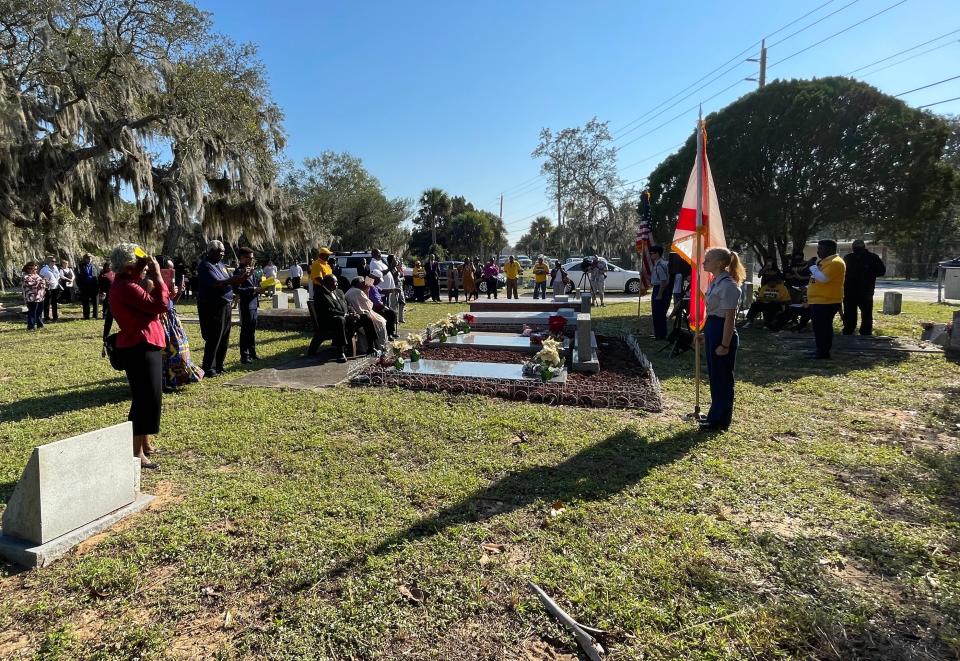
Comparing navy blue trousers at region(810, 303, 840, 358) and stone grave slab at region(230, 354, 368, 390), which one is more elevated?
navy blue trousers at region(810, 303, 840, 358)

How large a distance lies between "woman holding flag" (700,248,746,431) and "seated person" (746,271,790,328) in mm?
6870

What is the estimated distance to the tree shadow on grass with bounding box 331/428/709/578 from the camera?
10.0ft

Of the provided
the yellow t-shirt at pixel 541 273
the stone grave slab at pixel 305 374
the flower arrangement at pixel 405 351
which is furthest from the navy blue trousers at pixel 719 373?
the yellow t-shirt at pixel 541 273

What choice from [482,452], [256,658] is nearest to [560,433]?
[482,452]

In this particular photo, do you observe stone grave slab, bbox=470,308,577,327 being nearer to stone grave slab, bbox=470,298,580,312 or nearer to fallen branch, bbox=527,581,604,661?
stone grave slab, bbox=470,298,580,312

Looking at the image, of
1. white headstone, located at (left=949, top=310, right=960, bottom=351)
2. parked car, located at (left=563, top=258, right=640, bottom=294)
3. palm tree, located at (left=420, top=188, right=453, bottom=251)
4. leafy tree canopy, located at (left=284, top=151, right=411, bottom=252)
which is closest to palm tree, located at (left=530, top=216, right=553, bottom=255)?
palm tree, located at (left=420, top=188, right=453, bottom=251)

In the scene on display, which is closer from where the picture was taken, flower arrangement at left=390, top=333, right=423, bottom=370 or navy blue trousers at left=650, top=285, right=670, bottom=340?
flower arrangement at left=390, top=333, right=423, bottom=370

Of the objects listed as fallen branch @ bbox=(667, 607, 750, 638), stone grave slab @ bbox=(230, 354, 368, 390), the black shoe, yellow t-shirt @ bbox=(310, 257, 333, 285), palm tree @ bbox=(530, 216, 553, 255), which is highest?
A: palm tree @ bbox=(530, 216, 553, 255)

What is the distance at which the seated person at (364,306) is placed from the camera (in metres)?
8.09

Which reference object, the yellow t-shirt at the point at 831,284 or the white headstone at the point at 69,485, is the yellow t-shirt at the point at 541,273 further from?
the white headstone at the point at 69,485

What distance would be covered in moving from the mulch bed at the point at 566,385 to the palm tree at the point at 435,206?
5689 centimetres

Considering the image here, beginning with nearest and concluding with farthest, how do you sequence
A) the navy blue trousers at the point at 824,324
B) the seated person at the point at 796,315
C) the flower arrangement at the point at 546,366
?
1. the flower arrangement at the point at 546,366
2. the navy blue trousers at the point at 824,324
3. the seated person at the point at 796,315

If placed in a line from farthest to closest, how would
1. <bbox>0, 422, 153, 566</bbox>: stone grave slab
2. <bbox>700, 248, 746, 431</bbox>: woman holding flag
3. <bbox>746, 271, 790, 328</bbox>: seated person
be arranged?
1. <bbox>746, 271, 790, 328</bbox>: seated person
2. <bbox>700, 248, 746, 431</bbox>: woman holding flag
3. <bbox>0, 422, 153, 566</bbox>: stone grave slab

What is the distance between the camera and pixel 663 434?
15.0 ft
